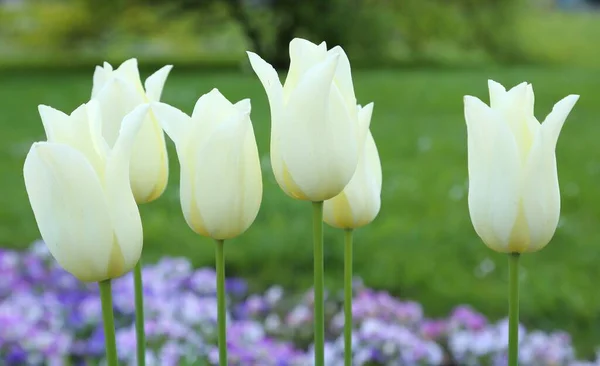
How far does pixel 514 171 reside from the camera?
1091 millimetres

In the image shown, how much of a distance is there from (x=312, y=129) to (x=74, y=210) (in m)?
0.31

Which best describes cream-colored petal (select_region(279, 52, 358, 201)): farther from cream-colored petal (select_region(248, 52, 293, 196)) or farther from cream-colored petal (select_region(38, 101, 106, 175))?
cream-colored petal (select_region(38, 101, 106, 175))

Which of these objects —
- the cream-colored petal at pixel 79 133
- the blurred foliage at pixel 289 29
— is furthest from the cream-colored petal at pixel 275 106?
the blurred foliage at pixel 289 29

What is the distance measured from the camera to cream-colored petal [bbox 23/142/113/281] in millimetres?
1013

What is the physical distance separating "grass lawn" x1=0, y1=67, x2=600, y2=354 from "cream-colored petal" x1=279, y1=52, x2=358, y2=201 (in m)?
2.46

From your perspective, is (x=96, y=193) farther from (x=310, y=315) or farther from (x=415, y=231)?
(x=415, y=231)

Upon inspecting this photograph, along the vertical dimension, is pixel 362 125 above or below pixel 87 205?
above

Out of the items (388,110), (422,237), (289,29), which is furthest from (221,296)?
(289,29)

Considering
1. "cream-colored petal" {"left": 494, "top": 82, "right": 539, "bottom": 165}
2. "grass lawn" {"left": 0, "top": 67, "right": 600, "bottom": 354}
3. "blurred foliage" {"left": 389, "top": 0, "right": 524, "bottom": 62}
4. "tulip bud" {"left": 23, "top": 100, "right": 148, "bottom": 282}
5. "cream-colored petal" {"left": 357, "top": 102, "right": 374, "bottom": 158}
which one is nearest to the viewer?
"tulip bud" {"left": 23, "top": 100, "right": 148, "bottom": 282}

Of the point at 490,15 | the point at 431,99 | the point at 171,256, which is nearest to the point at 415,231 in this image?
the point at 171,256

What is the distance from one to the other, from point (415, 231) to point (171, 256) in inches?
52.0

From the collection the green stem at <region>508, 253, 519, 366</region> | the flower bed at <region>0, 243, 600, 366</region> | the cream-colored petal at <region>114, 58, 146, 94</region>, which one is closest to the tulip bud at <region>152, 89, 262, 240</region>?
the cream-colored petal at <region>114, 58, 146, 94</region>

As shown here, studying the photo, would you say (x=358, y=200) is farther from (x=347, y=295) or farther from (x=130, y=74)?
(x=130, y=74)

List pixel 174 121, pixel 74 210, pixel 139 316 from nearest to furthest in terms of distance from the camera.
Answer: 1. pixel 74 210
2. pixel 174 121
3. pixel 139 316
